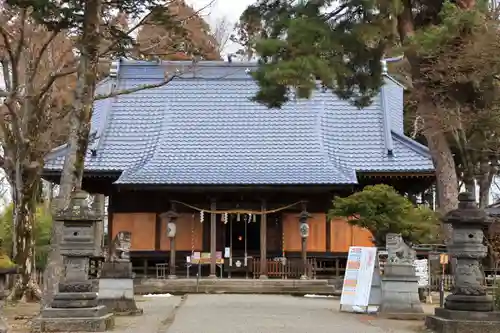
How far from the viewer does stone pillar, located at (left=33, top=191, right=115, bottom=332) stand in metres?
9.50

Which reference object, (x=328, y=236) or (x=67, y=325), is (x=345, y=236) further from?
(x=67, y=325)

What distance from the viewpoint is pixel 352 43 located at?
1110cm

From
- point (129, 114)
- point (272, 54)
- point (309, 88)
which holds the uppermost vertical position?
point (129, 114)

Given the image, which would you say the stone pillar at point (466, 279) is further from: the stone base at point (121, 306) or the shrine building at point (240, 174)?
the shrine building at point (240, 174)

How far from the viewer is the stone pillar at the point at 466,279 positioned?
918cm

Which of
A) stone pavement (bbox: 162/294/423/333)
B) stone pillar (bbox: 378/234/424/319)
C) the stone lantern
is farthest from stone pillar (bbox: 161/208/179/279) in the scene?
the stone lantern

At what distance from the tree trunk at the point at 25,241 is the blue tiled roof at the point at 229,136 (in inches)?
176

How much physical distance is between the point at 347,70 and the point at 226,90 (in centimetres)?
1372

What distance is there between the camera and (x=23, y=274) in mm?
15555

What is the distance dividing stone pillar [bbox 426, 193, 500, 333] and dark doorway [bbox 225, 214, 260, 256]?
1227 cm

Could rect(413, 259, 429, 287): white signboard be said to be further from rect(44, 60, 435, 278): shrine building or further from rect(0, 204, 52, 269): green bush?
rect(0, 204, 52, 269): green bush

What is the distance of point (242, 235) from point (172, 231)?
10.1 ft

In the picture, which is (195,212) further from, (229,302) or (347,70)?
(347,70)

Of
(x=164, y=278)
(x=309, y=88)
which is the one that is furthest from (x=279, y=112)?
(x=309, y=88)
